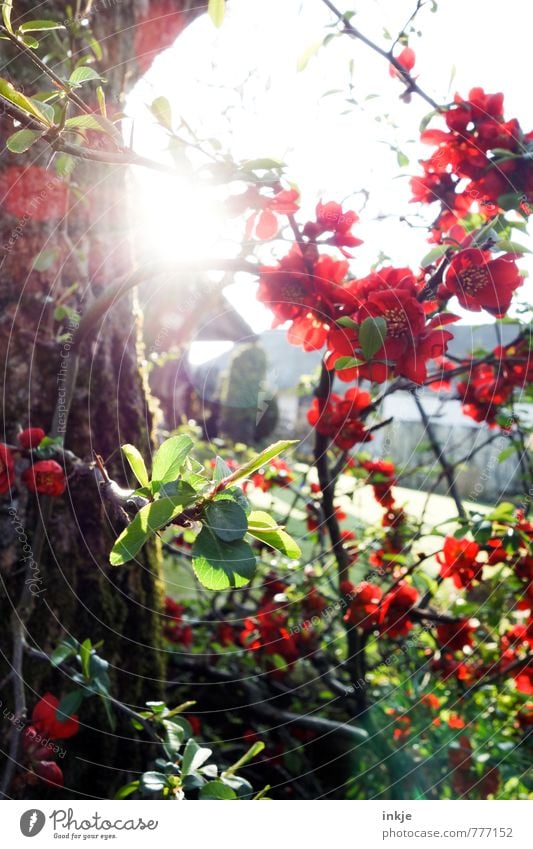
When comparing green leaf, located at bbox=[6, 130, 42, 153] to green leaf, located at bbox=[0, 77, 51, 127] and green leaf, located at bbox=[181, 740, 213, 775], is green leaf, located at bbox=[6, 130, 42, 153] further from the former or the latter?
green leaf, located at bbox=[181, 740, 213, 775]

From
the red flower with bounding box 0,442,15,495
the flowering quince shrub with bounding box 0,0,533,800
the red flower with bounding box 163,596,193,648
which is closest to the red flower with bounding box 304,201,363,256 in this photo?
the flowering quince shrub with bounding box 0,0,533,800

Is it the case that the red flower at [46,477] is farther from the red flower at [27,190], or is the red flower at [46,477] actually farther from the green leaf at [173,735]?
the red flower at [27,190]

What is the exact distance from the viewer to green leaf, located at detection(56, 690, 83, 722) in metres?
0.58

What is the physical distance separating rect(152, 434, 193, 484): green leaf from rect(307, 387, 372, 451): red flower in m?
0.50

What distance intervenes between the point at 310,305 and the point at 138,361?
0.41 metres

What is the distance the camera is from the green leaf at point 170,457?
34 cm

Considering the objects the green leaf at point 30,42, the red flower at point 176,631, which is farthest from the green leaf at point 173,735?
the red flower at point 176,631

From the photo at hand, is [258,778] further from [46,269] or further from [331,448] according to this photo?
[46,269]

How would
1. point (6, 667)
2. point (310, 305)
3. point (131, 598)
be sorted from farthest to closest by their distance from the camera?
A: point (131, 598) < point (6, 667) < point (310, 305)

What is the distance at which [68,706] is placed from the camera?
583mm

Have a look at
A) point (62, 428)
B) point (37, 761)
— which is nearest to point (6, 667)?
point (37, 761)

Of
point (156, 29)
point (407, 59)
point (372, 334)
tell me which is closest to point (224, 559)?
point (372, 334)

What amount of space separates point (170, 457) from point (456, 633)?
77cm
